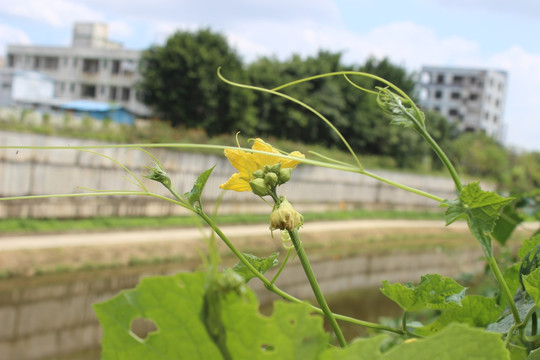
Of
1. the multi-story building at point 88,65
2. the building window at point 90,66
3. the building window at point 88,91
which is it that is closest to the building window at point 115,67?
the multi-story building at point 88,65

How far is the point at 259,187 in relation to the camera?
14.8 inches

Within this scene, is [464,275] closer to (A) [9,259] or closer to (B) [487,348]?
(B) [487,348]

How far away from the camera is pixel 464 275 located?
327cm

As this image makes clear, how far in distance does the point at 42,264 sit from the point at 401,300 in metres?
7.64

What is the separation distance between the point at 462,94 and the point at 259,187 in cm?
4547

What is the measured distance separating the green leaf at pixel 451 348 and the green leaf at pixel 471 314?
0.75 ft

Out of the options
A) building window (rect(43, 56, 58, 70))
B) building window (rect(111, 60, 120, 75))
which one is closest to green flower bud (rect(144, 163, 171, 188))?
building window (rect(111, 60, 120, 75))

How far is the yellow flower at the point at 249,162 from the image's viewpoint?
395 millimetres

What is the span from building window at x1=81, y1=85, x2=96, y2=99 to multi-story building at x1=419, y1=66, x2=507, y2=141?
2335 cm

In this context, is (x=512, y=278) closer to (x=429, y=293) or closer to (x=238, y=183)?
(x=429, y=293)

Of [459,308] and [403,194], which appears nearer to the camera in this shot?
[459,308]

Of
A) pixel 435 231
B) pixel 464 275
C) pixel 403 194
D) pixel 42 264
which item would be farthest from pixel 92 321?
pixel 403 194

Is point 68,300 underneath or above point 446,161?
underneath

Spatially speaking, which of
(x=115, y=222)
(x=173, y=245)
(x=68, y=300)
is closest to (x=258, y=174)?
(x=68, y=300)
